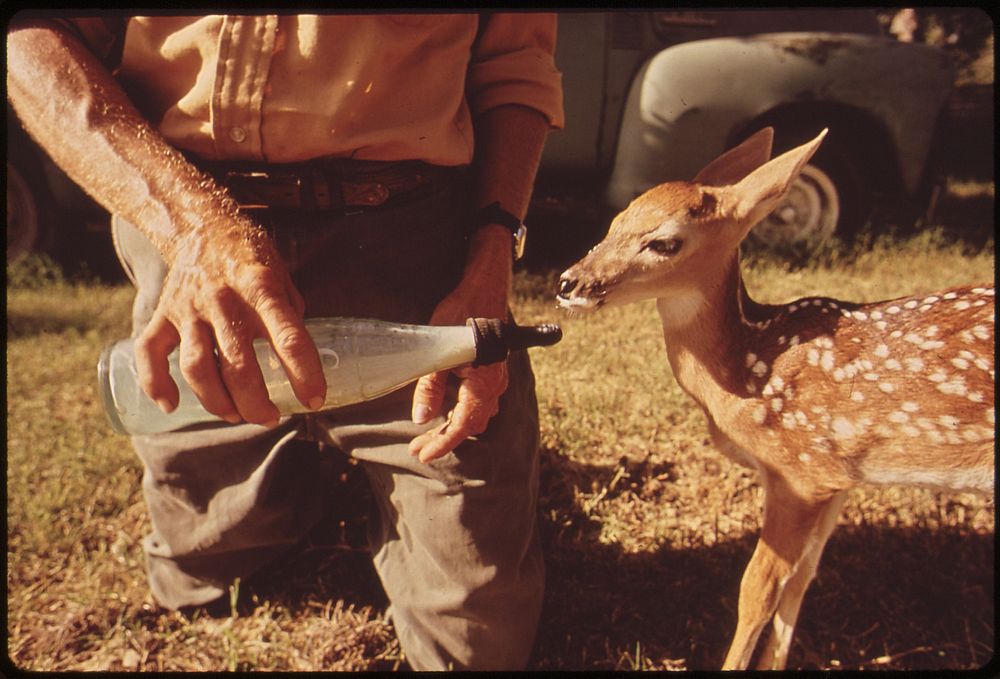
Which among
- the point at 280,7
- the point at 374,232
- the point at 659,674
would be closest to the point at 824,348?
the point at 659,674

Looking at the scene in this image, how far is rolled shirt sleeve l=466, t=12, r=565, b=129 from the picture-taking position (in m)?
1.46

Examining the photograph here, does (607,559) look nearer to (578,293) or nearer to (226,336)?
(578,293)

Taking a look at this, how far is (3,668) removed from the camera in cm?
149

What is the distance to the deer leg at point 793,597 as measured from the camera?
1.37 metres

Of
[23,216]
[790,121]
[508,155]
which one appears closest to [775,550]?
[508,155]

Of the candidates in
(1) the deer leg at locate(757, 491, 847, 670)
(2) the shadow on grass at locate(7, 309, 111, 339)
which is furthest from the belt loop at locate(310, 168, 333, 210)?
(2) the shadow on grass at locate(7, 309, 111, 339)

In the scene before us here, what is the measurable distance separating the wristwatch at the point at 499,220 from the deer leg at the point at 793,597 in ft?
2.54

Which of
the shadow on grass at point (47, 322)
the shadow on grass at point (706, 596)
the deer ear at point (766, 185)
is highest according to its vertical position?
the deer ear at point (766, 185)

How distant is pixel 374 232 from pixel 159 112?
1.39 feet

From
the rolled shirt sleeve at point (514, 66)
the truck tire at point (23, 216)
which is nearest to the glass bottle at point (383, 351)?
the rolled shirt sleeve at point (514, 66)

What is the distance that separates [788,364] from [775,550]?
0.34 m

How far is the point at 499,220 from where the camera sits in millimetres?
1456

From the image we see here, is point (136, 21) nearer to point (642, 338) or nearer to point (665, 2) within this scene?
point (665, 2)

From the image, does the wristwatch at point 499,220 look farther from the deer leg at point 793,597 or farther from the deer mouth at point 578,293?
the deer leg at point 793,597
